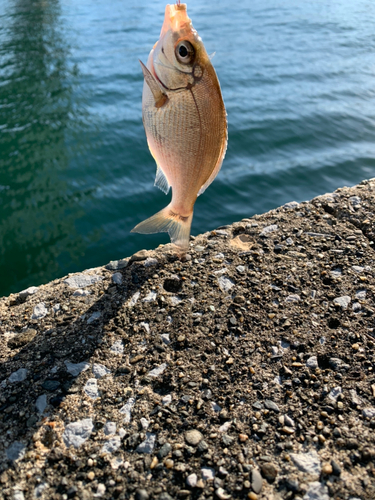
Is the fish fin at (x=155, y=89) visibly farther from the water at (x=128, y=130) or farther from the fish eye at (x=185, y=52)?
the water at (x=128, y=130)

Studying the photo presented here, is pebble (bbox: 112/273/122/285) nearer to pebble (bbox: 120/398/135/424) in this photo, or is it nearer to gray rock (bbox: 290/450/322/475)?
pebble (bbox: 120/398/135/424)

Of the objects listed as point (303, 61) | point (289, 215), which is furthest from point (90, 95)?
point (289, 215)

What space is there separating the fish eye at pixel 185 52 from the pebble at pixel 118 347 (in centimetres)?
177

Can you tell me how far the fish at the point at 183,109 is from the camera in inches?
86.4

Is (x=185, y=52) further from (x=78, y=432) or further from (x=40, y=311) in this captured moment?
(x=78, y=432)

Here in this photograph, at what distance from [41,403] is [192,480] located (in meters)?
0.96

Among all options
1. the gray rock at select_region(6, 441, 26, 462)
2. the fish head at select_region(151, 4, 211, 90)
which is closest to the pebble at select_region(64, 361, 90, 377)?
the gray rock at select_region(6, 441, 26, 462)

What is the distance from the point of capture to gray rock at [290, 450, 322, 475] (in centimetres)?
200

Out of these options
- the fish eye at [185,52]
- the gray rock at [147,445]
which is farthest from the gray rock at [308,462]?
the fish eye at [185,52]

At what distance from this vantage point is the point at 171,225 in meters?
2.56

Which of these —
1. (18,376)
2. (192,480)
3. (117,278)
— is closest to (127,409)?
(192,480)

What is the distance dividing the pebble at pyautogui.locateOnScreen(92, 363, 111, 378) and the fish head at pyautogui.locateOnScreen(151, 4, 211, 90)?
1732 millimetres

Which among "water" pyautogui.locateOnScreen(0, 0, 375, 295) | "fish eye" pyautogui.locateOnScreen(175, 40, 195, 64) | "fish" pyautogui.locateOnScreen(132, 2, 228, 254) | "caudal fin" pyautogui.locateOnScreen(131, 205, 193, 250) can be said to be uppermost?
"fish eye" pyautogui.locateOnScreen(175, 40, 195, 64)

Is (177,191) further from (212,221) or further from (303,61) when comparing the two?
(303,61)
